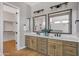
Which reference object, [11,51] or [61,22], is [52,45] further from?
[11,51]

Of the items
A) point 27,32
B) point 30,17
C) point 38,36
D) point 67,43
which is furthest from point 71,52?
point 30,17

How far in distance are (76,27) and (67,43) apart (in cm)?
38

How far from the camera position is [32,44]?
177 cm

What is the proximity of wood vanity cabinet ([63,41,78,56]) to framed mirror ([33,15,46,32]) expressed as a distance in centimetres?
58

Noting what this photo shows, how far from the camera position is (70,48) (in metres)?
1.51

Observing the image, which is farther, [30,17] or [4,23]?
[30,17]

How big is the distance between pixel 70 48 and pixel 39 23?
80cm

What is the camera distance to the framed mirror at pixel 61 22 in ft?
4.66

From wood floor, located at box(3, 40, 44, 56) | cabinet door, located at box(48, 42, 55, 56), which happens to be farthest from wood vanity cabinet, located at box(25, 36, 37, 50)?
cabinet door, located at box(48, 42, 55, 56)

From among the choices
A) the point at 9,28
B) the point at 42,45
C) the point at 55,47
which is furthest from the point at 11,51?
the point at 55,47

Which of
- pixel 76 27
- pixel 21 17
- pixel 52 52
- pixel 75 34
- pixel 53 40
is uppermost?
pixel 21 17

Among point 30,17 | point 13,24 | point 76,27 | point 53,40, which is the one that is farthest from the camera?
point 53,40

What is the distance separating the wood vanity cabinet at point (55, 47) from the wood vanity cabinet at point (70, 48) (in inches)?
3.5

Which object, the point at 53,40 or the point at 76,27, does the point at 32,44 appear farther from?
the point at 76,27
